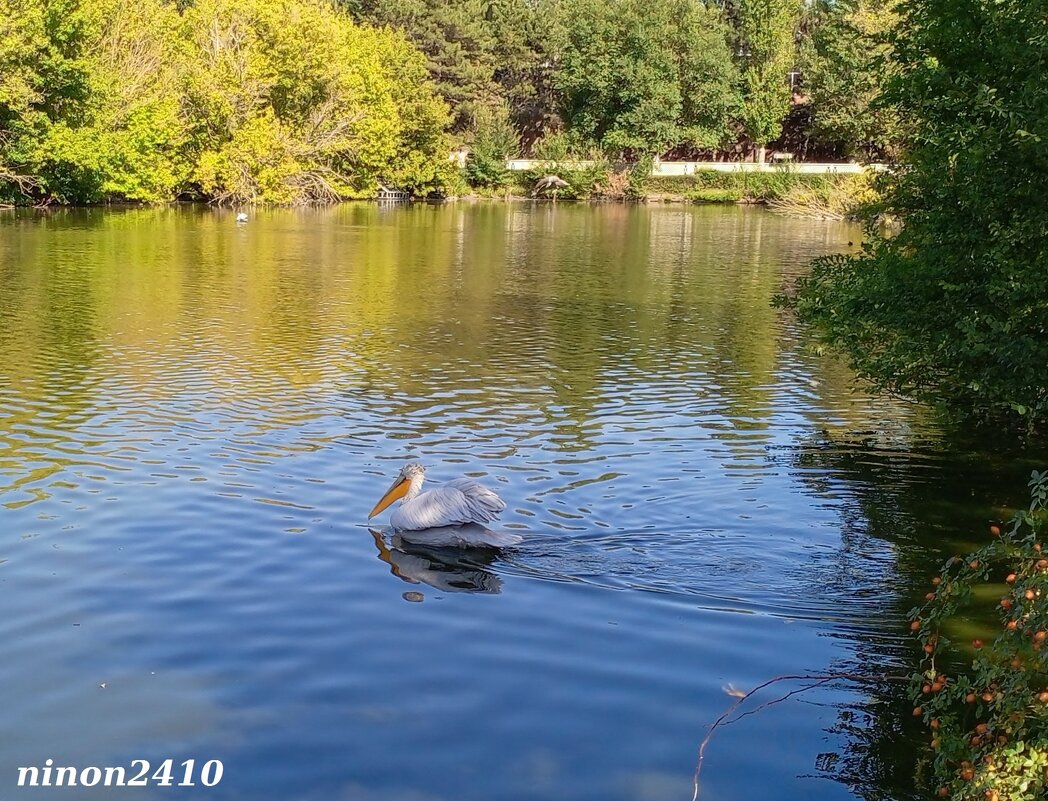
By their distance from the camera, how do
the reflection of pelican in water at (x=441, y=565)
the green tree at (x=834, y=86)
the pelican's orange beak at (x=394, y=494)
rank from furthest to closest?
1. the green tree at (x=834, y=86)
2. the pelican's orange beak at (x=394, y=494)
3. the reflection of pelican in water at (x=441, y=565)

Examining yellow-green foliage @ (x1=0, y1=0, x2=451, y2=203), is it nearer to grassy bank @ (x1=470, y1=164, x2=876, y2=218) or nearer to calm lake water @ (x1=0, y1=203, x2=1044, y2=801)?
grassy bank @ (x1=470, y1=164, x2=876, y2=218)

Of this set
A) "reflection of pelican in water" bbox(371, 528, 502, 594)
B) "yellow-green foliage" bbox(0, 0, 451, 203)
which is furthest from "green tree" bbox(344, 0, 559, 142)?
"reflection of pelican in water" bbox(371, 528, 502, 594)

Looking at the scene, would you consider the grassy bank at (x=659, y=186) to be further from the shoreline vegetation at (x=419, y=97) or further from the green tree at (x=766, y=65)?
the green tree at (x=766, y=65)

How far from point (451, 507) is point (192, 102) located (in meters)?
54.4

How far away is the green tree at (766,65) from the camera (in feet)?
310

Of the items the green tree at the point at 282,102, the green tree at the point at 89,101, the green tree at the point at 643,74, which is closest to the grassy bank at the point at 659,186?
the green tree at the point at 643,74

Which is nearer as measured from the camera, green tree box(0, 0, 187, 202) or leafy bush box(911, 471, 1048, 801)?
leafy bush box(911, 471, 1048, 801)

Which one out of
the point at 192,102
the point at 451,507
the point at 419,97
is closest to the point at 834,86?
the point at 419,97

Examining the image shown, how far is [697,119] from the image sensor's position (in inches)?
3784

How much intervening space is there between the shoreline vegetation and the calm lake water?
12580mm

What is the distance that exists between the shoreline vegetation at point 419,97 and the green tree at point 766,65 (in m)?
0.19

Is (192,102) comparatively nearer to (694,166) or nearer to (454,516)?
(694,166)

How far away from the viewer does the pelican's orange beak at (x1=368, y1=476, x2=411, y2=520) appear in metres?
10.9

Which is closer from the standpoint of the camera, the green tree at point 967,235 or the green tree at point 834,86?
the green tree at point 967,235
